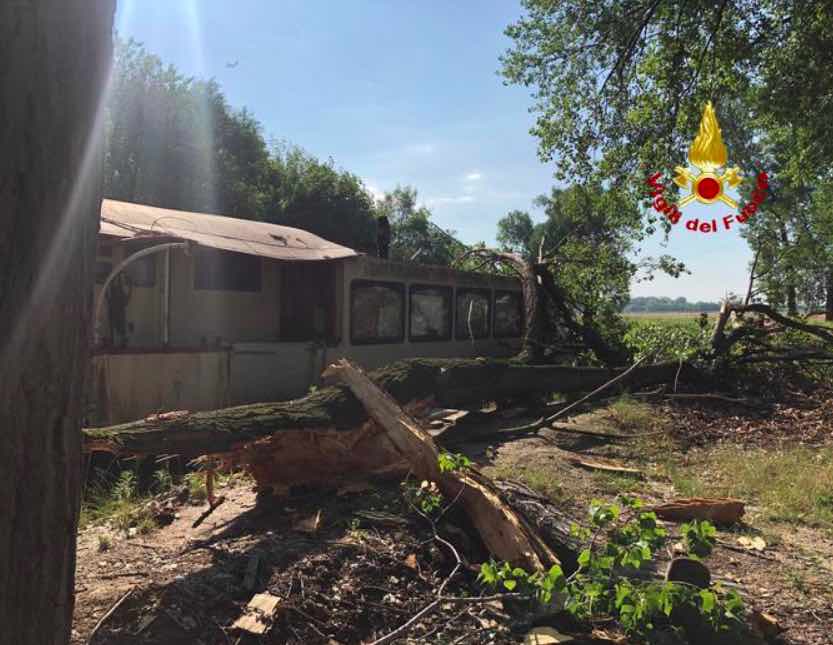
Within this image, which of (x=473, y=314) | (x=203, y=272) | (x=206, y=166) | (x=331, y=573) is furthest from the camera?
(x=206, y=166)

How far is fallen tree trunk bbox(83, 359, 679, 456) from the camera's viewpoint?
4.88 metres

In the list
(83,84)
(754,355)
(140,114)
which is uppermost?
(140,114)

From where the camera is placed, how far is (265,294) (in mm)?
12023

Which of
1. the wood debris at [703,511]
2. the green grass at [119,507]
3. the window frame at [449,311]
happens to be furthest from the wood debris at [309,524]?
the window frame at [449,311]

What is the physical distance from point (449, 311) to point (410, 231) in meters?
25.4

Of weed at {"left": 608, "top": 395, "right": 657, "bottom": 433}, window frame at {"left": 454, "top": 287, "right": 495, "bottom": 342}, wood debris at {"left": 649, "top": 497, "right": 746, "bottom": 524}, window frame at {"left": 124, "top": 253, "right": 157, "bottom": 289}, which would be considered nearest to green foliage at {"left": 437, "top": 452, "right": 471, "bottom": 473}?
wood debris at {"left": 649, "top": 497, "right": 746, "bottom": 524}

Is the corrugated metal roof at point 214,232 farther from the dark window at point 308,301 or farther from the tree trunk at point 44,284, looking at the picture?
the tree trunk at point 44,284

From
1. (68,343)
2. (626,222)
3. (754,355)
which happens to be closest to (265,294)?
(626,222)

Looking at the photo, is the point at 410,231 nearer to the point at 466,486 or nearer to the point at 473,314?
the point at 473,314

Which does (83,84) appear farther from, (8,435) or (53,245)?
(8,435)

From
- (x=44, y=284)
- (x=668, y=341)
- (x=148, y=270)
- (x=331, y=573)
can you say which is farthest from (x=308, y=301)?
(x=44, y=284)

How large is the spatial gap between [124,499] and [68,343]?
4.60m

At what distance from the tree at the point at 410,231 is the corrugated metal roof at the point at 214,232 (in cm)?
2210

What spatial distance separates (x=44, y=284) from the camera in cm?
154
